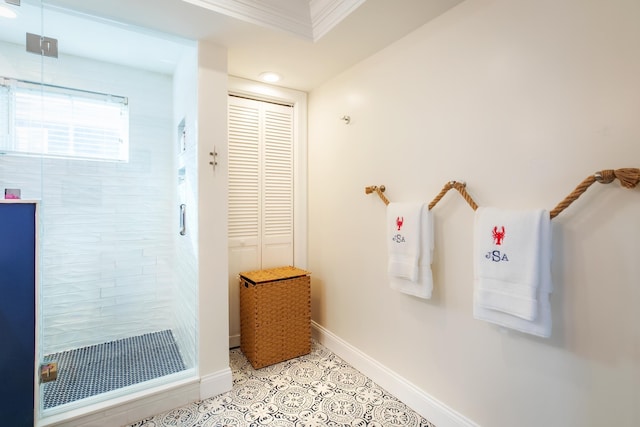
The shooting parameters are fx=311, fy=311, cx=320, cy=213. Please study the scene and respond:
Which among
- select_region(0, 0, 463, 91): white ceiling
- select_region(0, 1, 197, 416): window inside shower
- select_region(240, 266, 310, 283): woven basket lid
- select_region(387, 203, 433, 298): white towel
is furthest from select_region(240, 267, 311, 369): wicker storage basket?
select_region(0, 0, 463, 91): white ceiling

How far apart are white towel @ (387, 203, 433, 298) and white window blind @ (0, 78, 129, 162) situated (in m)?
1.93

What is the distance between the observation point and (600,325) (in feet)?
3.62

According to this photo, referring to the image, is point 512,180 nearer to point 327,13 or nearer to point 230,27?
point 327,13

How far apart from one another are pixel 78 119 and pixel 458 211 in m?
2.31

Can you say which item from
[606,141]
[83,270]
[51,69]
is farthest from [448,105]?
[83,270]

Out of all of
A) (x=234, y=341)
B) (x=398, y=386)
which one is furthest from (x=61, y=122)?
(x=398, y=386)

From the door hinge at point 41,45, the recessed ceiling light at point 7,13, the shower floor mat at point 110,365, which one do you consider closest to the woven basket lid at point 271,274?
the shower floor mat at point 110,365

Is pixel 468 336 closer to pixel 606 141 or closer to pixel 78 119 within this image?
pixel 606 141

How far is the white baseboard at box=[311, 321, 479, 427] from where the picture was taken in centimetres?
160

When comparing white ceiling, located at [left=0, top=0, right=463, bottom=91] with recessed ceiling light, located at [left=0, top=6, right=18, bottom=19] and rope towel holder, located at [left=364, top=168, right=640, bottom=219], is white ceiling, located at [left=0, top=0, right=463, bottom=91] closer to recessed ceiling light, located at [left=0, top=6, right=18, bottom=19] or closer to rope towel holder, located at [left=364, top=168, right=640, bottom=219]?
recessed ceiling light, located at [left=0, top=6, right=18, bottom=19]

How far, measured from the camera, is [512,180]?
4.44ft

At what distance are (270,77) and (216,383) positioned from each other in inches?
87.1

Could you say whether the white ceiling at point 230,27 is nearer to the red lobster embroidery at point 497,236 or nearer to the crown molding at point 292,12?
the crown molding at point 292,12

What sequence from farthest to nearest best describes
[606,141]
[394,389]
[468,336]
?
[394,389] < [468,336] < [606,141]
